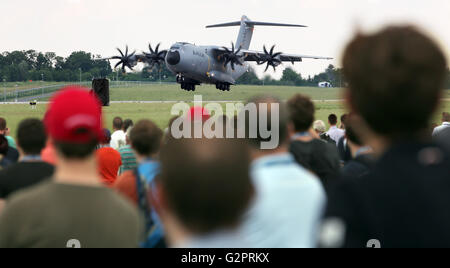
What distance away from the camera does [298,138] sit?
6.16 meters

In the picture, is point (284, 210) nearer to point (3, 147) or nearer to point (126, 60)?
point (3, 147)

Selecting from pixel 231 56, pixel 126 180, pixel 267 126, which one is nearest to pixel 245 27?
pixel 231 56

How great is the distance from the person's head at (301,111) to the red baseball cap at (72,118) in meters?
2.99

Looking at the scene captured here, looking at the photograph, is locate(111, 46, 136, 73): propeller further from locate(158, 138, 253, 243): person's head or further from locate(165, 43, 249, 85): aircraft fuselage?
locate(158, 138, 253, 243): person's head

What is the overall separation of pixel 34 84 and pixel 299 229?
312ft

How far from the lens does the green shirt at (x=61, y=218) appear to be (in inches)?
123

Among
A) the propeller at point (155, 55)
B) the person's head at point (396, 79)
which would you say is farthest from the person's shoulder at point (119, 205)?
the propeller at point (155, 55)

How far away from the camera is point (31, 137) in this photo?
5262 mm

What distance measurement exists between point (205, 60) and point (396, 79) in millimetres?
46092

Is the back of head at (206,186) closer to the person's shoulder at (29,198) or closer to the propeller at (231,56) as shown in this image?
the person's shoulder at (29,198)

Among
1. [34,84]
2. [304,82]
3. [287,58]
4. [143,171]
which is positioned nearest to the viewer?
[143,171]

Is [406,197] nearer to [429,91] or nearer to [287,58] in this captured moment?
[429,91]
